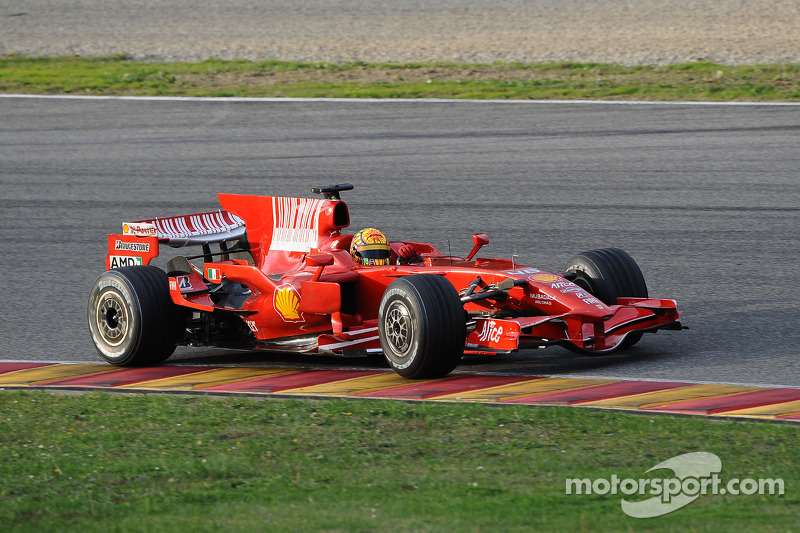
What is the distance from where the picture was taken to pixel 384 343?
8.05m

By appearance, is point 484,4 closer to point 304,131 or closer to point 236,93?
point 236,93

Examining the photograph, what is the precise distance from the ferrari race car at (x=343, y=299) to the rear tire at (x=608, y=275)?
0.01 metres

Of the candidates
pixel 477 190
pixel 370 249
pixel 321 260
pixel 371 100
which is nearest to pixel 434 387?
pixel 321 260

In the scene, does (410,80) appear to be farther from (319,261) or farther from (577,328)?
(577,328)

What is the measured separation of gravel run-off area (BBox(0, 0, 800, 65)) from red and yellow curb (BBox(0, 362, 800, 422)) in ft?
51.0

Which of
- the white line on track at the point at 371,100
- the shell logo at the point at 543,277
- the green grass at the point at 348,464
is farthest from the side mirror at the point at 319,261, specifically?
the white line on track at the point at 371,100

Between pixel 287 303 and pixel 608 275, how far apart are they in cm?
229

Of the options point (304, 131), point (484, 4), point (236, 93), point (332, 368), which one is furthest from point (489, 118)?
point (484, 4)

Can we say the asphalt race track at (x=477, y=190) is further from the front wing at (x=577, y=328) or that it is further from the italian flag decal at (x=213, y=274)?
the italian flag decal at (x=213, y=274)

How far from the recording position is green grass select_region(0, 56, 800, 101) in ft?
65.3

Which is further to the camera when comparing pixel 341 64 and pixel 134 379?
pixel 341 64

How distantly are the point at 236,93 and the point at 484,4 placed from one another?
1150cm

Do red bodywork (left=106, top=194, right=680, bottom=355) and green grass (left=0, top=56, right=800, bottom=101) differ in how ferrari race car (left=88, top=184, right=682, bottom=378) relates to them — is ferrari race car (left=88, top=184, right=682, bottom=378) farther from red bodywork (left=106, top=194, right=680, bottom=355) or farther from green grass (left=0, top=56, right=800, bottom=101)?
green grass (left=0, top=56, right=800, bottom=101)

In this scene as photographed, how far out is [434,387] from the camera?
25.6 feet
